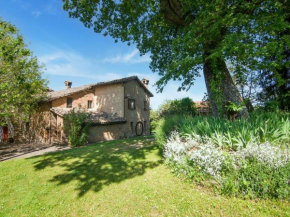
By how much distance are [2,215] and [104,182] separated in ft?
9.45

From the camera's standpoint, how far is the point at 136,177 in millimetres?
5594

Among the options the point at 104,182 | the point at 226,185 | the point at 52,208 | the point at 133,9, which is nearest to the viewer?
the point at 226,185

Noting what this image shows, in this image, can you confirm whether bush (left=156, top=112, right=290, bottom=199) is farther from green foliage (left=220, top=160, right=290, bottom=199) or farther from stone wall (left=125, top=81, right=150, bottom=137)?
stone wall (left=125, top=81, right=150, bottom=137)

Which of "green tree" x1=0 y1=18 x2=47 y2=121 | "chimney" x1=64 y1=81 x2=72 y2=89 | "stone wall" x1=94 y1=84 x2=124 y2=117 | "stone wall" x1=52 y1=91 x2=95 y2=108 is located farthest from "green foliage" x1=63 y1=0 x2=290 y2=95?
"chimney" x1=64 y1=81 x2=72 y2=89

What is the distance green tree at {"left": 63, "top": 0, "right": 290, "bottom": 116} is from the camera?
5594 mm

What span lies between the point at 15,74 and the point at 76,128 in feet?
22.7

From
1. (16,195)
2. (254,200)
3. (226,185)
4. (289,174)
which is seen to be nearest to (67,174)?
(16,195)

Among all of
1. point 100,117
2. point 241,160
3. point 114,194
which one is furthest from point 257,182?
point 100,117

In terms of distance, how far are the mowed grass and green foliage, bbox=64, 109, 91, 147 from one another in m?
6.94

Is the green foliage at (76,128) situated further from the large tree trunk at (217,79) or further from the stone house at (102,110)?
the large tree trunk at (217,79)

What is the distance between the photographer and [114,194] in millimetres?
4676

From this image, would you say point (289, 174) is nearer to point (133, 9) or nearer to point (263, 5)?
point (263, 5)

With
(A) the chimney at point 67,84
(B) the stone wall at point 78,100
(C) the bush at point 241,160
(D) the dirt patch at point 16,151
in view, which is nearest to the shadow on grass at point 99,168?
(C) the bush at point 241,160

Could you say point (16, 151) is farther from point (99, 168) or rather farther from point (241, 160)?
point (241, 160)
